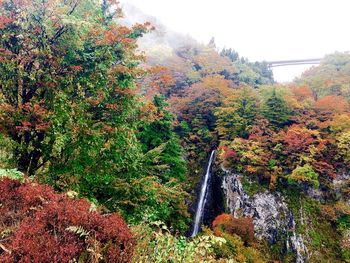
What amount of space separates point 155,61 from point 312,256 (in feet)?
104

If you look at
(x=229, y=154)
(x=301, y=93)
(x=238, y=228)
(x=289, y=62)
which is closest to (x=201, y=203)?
(x=229, y=154)

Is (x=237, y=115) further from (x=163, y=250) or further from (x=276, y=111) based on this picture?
(x=163, y=250)

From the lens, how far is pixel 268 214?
50.1 feet

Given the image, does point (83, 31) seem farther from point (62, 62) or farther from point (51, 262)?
point (51, 262)

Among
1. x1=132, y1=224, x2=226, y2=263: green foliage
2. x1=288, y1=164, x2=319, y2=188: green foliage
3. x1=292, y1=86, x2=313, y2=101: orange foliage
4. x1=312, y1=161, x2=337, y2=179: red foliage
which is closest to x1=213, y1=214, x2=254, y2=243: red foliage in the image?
x1=288, y1=164, x2=319, y2=188: green foliage

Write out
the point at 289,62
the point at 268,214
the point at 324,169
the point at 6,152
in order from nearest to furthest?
the point at 6,152 → the point at 268,214 → the point at 324,169 → the point at 289,62

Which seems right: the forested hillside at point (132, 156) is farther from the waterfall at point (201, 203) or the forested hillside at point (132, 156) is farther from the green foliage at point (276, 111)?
the waterfall at point (201, 203)

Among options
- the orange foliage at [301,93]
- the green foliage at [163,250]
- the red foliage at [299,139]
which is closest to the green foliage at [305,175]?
the red foliage at [299,139]

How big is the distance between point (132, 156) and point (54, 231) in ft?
18.3

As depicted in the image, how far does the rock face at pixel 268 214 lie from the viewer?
14164mm

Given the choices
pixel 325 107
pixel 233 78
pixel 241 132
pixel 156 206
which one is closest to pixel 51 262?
pixel 156 206

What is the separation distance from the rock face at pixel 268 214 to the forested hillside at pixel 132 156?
6 cm

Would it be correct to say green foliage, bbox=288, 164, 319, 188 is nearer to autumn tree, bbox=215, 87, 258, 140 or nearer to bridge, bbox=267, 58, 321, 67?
autumn tree, bbox=215, 87, 258, 140

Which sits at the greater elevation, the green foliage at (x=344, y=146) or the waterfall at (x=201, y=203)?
the green foliage at (x=344, y=146)
